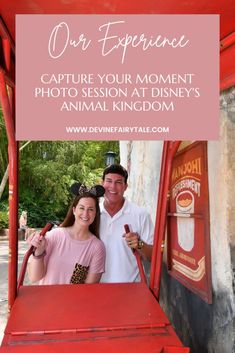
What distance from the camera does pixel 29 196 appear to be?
16844 millimetres

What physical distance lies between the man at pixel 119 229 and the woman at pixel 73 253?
24 cm

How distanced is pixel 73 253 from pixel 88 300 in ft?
1.66

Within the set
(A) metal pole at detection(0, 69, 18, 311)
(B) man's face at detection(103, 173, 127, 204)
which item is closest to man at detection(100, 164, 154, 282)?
(B) man's face at detection(103, 173, 127, 204)

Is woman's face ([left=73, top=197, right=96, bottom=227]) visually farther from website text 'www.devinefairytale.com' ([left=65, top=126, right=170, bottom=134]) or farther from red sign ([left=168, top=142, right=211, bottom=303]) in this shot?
website text 'www.devinefairytale.com' ([left=65, top=126, right=170, bottom=134])

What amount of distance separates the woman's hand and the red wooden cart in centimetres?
14

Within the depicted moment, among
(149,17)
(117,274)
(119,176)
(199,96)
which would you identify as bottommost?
(117,274)

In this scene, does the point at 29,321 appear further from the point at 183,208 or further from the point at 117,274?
the point at 183,208

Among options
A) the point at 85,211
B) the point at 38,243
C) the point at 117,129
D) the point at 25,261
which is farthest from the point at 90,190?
the point at 117,129

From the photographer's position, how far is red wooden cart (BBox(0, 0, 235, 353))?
5.16 feet

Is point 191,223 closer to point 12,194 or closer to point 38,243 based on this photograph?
point 38,243

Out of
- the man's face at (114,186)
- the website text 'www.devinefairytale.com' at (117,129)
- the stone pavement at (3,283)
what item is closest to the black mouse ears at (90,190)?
the man's face at (114,186)

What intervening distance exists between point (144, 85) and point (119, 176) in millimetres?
1420

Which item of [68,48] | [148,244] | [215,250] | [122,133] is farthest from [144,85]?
[148,244]

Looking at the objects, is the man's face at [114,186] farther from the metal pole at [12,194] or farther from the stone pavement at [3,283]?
the stone pavement at [3,283]
